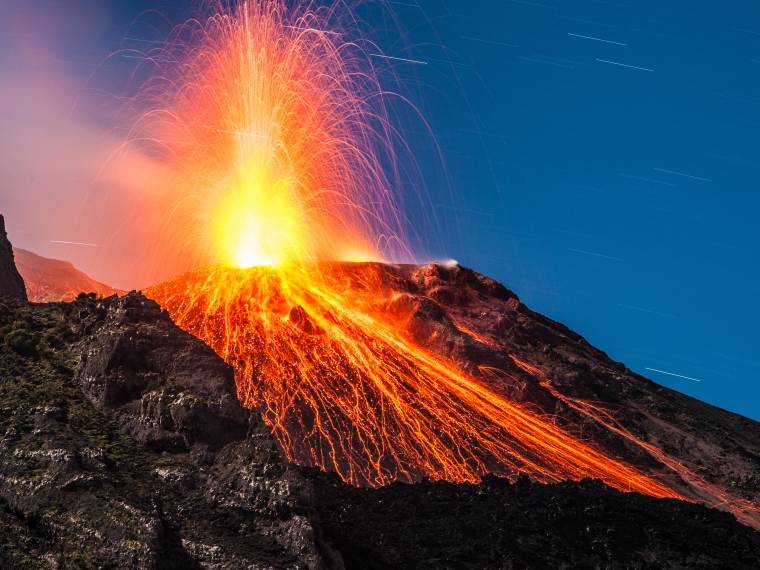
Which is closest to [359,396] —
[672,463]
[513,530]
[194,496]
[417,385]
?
[417,385]

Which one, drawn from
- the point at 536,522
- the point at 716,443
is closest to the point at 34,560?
the point at 536,522

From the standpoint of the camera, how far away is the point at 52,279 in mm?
78750

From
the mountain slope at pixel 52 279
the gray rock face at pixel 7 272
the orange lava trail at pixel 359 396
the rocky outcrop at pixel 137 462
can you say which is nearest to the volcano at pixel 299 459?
the rocky outcrop at pixel 137 462

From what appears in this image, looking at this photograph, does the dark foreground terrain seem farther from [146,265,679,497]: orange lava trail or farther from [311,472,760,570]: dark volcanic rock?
[146,265,679,497]: orange lava trail

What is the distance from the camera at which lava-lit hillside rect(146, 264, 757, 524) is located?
31594mm

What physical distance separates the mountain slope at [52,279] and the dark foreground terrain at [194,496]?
55.0 meters

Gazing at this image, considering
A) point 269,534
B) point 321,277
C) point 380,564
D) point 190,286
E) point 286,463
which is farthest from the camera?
point 321,277

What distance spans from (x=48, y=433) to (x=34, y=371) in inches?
141

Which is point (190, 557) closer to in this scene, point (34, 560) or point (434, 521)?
point (34, 560)

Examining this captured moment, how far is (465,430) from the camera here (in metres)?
34.9

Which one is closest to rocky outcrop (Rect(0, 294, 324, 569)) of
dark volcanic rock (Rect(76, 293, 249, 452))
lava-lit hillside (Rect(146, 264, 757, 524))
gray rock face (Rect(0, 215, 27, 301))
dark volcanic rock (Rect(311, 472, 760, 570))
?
dark volcanic rock (Rect(76, 293, 249, 452))

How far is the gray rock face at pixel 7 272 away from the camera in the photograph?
1055 inches

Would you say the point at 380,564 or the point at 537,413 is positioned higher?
the point at 537,413

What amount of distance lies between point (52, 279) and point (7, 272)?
56.6m
